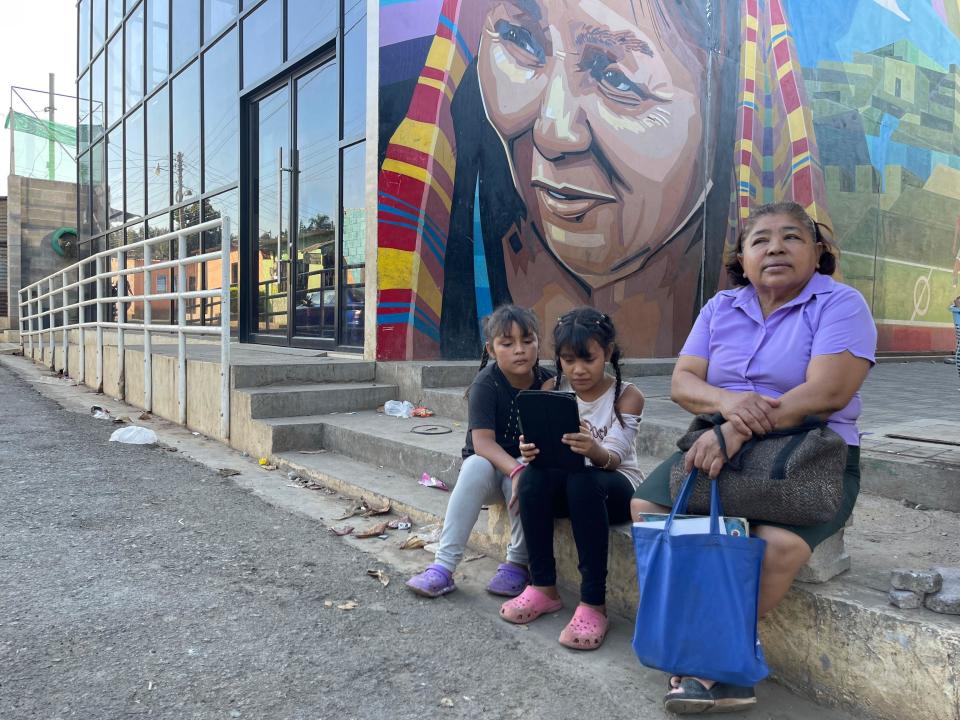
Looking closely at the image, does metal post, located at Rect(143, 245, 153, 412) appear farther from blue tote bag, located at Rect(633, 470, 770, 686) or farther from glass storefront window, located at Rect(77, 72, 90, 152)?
glass storefront window, located at Rect(77, 72, 90, 152)

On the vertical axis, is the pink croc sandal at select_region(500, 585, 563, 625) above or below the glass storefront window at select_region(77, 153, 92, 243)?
below

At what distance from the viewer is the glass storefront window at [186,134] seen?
959cm

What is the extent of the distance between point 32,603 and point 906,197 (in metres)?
12.7

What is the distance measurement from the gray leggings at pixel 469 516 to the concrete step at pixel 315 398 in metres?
2.53

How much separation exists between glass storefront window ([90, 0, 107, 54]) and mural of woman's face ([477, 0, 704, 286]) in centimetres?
1090

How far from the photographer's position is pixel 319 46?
6.78m

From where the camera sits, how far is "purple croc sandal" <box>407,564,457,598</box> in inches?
94.1

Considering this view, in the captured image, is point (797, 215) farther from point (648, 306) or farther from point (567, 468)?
point (648, 306)

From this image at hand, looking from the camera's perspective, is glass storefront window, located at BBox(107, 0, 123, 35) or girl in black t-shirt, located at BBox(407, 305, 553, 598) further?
glass storefront window, located at BBox(107, 0, 123, 35)

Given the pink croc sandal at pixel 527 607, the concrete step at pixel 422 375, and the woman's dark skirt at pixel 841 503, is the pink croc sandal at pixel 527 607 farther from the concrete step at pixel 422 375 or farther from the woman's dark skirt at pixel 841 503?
the concrete step at pixel 422 375

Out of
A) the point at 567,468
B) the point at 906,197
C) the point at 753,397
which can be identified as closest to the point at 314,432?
the point at 567,468

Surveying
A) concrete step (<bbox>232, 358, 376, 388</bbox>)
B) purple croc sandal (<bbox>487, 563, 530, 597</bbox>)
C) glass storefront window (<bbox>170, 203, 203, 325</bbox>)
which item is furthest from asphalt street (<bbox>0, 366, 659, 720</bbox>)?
glass storefront window (<bbox>170, 203, 203, 325</bbox>)

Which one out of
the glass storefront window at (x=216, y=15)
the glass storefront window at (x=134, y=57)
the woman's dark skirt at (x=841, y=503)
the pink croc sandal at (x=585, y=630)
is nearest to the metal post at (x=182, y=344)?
the pink croc sandal at (x=585, y=630)

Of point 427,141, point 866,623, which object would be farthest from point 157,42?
point 866,623
